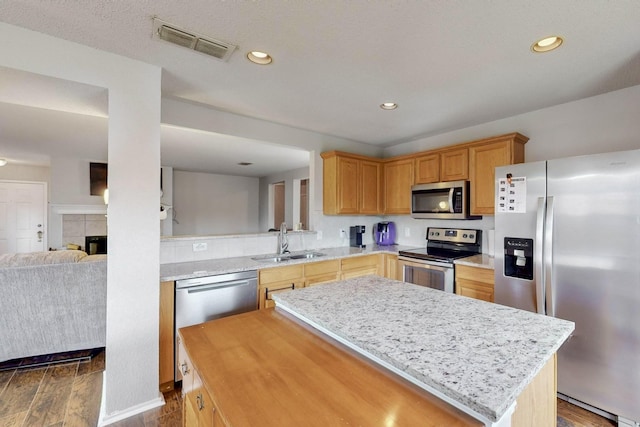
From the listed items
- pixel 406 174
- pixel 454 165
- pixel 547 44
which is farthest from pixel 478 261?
pixel 547 44

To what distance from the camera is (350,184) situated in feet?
12.1

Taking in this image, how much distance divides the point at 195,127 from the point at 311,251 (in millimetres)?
1843

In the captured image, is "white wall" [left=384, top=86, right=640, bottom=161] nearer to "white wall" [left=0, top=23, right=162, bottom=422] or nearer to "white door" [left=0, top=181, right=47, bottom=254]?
"white wall" [left=0, top=23, right=162, bottom=422]

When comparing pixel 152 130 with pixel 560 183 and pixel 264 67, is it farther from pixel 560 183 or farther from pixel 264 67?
pixel 560 183

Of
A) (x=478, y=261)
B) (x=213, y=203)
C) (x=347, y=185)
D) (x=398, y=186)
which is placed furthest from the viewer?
(x=213, y=203)

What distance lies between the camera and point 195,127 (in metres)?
2.76

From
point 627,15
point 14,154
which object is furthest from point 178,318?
point 14,154

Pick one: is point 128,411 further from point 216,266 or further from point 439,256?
point 439,256

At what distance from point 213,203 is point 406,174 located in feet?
18.3

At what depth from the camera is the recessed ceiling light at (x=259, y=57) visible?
186 centimetres

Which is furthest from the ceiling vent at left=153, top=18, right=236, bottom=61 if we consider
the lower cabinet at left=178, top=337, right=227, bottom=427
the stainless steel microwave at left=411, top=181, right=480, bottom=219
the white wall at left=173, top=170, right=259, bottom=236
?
the white wall at left=173, top=170, right=259, bottom=236

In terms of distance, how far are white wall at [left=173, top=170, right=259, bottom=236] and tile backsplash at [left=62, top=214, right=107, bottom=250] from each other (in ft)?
5.45

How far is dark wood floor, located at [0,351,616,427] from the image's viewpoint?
1875 millimetres

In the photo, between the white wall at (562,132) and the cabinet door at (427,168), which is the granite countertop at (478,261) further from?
the cabinet door at (427,168)
